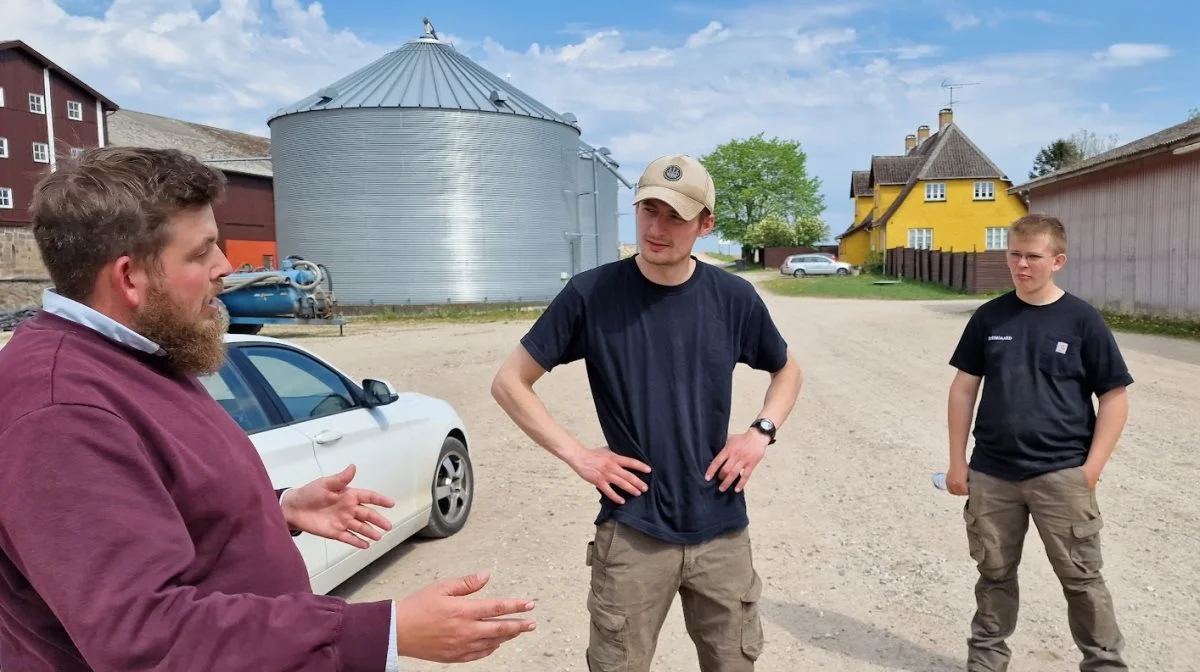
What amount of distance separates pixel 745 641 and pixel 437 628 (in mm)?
1628

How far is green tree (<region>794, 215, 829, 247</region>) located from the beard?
6717 centimetres

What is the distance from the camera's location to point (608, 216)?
1647 inches

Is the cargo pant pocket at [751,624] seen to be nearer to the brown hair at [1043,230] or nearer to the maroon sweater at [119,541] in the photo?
the maroon sweater at [119,541]

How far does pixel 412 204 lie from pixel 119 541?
97.3ft

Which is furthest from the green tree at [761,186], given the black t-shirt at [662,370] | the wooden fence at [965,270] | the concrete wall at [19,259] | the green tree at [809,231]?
the black t-shirt at [662,370]

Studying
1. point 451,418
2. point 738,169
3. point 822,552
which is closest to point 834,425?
point 822,552

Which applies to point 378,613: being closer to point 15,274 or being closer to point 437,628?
point 437,628

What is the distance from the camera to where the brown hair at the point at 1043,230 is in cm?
359

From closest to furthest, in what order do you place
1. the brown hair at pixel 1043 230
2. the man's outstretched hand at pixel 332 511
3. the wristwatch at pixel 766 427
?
1. the man's outstretched hand at pixel 332 511
2. the wristwatch at pixel 766 427
3. the brown hair at pixel 1043 230

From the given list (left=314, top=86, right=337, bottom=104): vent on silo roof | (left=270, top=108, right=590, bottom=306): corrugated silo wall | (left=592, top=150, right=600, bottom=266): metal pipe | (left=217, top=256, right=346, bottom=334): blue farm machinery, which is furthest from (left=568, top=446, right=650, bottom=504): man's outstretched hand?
(left=592, top=150, right=600, bottom=266): metal pipe

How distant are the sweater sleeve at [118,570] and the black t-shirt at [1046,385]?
2.97m

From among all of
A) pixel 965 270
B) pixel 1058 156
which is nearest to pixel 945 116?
pixel 1058 156

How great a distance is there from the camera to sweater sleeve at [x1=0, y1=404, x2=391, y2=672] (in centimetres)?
129

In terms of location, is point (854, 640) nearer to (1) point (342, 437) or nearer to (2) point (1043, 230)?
(2) point (1043, 230)
